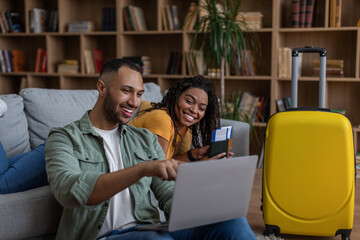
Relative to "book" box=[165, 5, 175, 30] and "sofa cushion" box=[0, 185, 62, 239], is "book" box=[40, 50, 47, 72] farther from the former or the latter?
"sofa cushion" box=[0, 185, 62, 239]

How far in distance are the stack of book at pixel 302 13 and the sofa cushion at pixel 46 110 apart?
2.08 meters

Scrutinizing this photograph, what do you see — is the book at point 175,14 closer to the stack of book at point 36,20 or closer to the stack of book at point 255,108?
the stack of book at point 255,108

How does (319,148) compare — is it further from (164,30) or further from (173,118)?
(164,30)

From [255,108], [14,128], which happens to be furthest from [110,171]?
[255,108]

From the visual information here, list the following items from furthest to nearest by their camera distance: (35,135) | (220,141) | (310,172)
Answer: (35,135) < (310,172) < (220,141)

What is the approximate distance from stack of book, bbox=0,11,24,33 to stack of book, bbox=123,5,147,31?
128 centimetres

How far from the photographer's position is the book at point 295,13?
370 centimetres

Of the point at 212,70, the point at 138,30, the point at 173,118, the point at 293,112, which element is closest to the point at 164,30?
the point at 138,30

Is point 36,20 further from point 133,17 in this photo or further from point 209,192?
point 209,192

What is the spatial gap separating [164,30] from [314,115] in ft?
7.62

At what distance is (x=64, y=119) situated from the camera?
2.35 metres

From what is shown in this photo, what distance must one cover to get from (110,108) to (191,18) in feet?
8.65

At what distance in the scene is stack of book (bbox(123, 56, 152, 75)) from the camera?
13.9 ft

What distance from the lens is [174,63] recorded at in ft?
13.8
